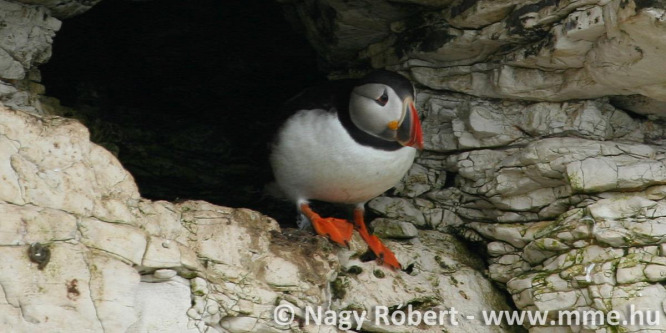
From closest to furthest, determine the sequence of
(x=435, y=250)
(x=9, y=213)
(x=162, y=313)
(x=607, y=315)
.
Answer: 1. (x=9, y=213)
2. (x=162, y=313)
3. (x=607, y=315)
4. (x=435, y=250)

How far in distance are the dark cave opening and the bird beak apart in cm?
103

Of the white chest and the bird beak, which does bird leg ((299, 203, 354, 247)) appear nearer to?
the white chest

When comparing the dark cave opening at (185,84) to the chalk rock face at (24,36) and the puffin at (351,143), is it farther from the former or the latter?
the chalk rock face at (24,36)

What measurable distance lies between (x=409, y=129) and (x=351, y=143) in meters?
0.30

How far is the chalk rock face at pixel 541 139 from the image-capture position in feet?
12.9

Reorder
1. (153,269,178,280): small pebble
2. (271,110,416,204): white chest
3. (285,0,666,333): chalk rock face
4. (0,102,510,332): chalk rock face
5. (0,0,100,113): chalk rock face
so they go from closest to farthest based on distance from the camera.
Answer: (0,102,510,332): chalk rock face
(153,269,178,280): small pebble
(285,0,666,333): chalk rock face
(0,0,100,113): chalk rock face
(271,110,416,204): white chest

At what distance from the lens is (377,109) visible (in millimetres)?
4273

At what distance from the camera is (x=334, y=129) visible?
4.32 metres

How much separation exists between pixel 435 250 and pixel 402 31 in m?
1.21

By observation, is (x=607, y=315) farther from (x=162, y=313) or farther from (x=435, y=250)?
(x=162, y=313)

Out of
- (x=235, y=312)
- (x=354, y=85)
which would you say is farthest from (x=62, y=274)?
(x=354, y=85)

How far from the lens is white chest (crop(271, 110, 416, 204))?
169 inches

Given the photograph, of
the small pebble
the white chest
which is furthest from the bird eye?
the small pebble

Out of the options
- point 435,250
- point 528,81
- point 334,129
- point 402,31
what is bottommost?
point 435,250
